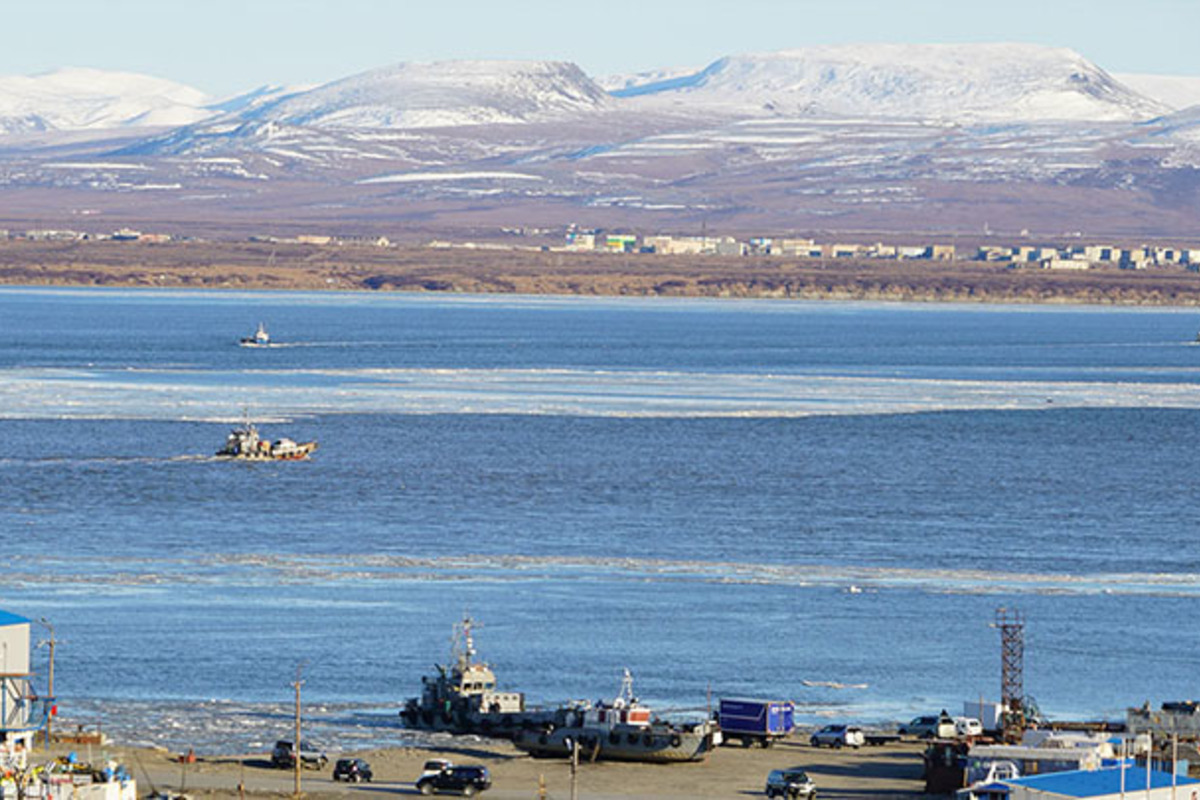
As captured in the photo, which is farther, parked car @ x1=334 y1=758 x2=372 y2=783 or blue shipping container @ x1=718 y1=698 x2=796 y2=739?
blue shipping container @ x1=718 y1=698 x2=796 y2=739

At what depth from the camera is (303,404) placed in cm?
13638

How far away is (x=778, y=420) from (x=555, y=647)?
70.8m

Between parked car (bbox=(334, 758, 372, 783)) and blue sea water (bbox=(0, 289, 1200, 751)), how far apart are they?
12.5ft

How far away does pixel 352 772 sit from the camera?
149 ft

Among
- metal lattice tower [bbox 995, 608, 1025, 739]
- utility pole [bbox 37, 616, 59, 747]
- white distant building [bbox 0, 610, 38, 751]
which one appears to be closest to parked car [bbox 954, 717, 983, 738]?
metal lattice tower [bbox 995, 608, 1025, 739]

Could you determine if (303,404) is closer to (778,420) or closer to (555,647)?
(778,420)

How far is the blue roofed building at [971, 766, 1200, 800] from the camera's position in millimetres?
38906

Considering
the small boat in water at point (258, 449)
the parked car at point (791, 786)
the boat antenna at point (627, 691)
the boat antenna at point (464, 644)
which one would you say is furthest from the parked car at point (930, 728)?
the small boat in water at point (258, 449)

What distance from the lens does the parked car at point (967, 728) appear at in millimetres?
49319

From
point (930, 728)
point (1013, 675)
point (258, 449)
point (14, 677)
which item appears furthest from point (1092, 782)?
point (258, 449)

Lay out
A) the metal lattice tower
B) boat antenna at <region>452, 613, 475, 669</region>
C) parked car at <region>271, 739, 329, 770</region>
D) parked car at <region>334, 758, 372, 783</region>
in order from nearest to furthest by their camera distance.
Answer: parked car at <region>334, 758, 372, 783</region> → parked car at <region>271, 739, 329, 770</region> → the metal lattice tower → boat antenna at <region>452, 613, 475, 669</region>

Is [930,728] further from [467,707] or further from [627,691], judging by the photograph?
[467,707]

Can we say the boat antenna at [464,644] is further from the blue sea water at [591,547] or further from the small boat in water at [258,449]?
the small boat in water at [258,449]

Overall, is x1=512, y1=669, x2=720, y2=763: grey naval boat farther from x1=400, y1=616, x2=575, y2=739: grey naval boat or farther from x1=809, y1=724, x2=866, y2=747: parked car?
x1=809, y1=724, x2=866, y2=747: parked car
